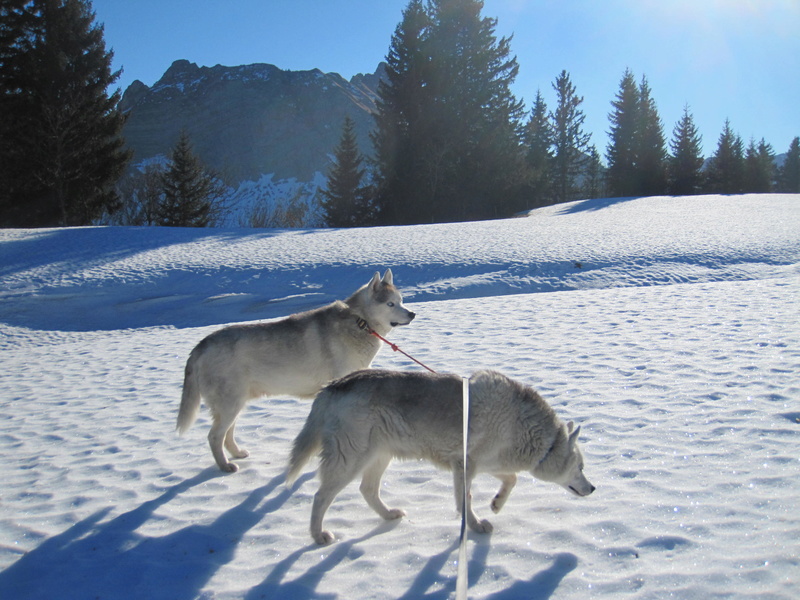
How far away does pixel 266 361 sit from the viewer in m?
5.16

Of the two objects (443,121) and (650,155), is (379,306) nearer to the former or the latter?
(443,121)

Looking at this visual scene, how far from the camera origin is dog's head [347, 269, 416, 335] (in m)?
6.10

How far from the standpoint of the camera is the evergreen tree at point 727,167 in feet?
168

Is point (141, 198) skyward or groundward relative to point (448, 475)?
skyward

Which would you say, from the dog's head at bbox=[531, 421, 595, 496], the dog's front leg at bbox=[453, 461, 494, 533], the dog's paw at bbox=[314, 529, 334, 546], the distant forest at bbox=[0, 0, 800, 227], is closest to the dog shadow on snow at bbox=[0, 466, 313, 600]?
the dog's paw at bbox=[314, 529, 334, 546]

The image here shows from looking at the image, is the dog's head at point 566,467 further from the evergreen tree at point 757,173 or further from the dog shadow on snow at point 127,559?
the evergreen tree at point 757,173

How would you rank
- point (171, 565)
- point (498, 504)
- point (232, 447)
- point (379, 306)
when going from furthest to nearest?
point (379, 306), point (232, 447), point (498, 504), point (171, 565)

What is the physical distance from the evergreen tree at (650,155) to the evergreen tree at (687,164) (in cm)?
103

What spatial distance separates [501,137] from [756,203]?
700 inches

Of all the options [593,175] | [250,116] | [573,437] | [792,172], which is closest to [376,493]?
[573,437]

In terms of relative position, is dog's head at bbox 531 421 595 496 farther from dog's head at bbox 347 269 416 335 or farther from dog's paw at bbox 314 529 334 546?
dog's head at bbox 347 269 416 335

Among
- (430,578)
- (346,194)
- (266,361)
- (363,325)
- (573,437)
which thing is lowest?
(430,578)

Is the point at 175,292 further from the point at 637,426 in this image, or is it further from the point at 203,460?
the point at 637,426

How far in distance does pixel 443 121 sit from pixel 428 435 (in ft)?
128
